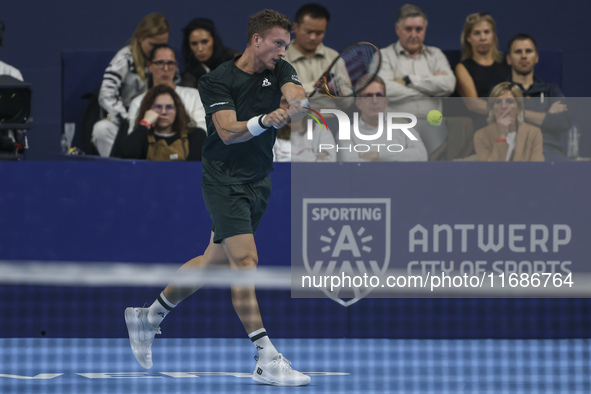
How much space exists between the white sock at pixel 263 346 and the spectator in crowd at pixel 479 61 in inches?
119

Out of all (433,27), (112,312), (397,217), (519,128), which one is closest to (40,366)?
(112,312)

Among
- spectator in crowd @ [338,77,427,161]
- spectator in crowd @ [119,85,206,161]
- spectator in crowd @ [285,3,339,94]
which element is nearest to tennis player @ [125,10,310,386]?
spectator in crowd @ [338,77,427,161]

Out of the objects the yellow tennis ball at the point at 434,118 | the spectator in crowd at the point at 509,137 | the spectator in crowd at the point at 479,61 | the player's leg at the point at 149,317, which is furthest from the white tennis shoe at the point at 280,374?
the spectator in crowd at the point at 479,61

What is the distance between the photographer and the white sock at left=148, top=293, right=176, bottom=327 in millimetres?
5387

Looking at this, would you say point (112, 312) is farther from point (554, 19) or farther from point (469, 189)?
point (554, 19)

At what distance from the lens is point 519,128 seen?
621cm

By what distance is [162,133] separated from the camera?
21.6ft

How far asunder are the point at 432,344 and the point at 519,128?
1.39 m

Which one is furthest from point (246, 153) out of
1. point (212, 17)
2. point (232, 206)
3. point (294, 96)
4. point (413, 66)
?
point (212, 17)

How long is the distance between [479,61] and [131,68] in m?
2.50

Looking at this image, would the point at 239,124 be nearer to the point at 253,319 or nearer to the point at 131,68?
the point at 253,319

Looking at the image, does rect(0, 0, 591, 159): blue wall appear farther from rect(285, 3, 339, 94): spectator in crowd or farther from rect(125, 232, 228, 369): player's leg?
rect(125, 232, 228, 369): player's leg

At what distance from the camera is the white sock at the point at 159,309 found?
539cm

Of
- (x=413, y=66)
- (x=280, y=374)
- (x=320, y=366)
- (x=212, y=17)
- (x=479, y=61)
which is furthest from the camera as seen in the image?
(x=212, y=17)
